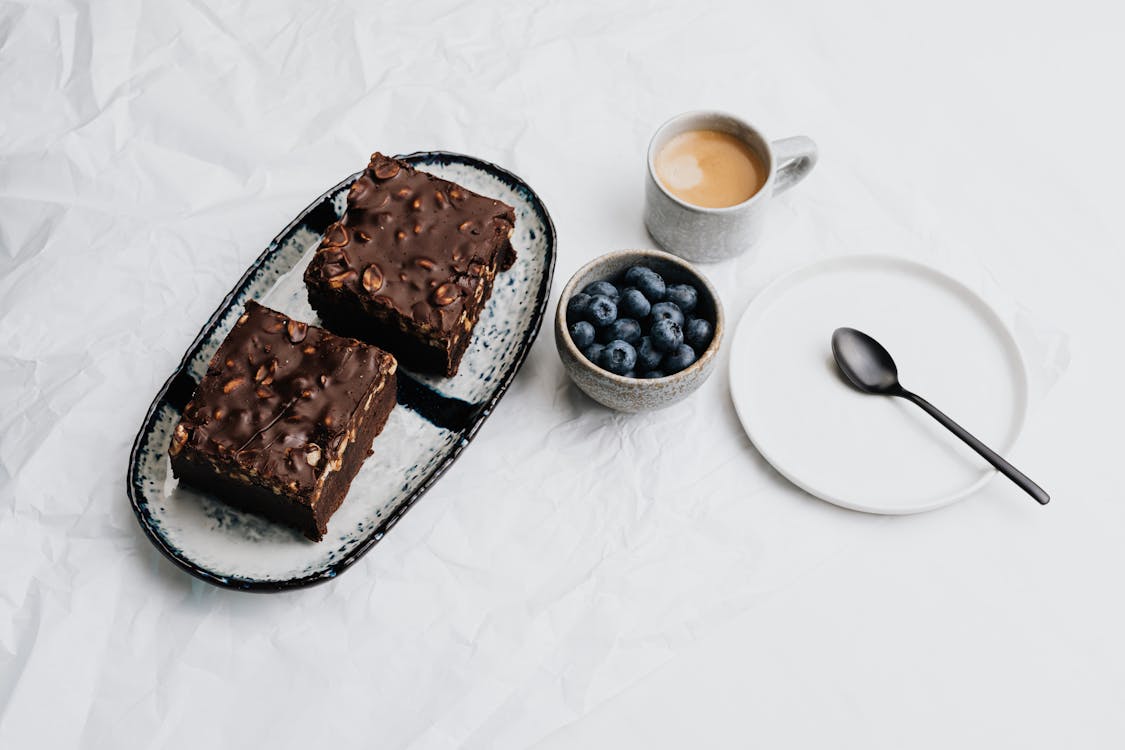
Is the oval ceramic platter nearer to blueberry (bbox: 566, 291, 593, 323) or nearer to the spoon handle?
blueberry (bbox: 566, 291, 593, 323)

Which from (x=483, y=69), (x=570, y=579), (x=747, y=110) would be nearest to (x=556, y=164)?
(x=483, y=69)

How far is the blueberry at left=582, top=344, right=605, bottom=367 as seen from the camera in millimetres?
2854

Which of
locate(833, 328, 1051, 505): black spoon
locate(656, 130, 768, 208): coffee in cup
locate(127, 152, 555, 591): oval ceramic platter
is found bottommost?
locate(833, 328, 1051, 505): black spoon

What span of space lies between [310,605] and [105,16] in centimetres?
227

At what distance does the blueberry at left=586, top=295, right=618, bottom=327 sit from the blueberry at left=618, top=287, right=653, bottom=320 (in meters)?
0.05

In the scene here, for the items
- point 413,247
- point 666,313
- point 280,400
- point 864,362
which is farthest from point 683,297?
point 280,400

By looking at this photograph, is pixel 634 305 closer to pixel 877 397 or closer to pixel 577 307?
pixel 577 307

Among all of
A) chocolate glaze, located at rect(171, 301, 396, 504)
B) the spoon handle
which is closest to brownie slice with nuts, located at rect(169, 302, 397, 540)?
chocolate glaze, located at rect(171, 301, 396, 504)

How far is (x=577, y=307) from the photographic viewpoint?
293 cm

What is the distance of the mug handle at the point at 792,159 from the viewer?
3221 millimetres

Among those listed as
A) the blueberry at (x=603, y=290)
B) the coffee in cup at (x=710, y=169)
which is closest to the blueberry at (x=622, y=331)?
the blueberry at (x=603, y=290)

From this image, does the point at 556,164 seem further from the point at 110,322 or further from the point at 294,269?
the point at 110,322

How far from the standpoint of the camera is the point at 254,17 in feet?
12.1

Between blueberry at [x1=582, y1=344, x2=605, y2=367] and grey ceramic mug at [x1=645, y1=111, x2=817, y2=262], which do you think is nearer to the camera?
blueberry at [x1=582, y1=344, x2=605, y2=367]
